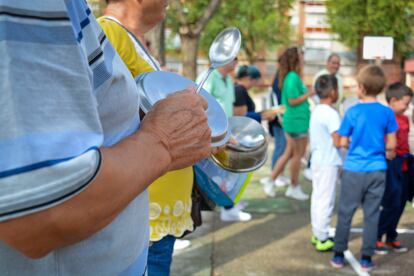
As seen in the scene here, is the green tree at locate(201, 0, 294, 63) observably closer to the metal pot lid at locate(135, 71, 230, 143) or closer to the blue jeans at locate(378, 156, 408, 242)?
the blue jeans at locate(378, 156, 408, 242)

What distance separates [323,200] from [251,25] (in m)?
29.6

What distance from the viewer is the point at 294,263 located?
13.9 feet

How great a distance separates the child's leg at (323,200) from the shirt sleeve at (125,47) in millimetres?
3033

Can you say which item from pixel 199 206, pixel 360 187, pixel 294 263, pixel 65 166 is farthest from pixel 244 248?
pixel 65 166

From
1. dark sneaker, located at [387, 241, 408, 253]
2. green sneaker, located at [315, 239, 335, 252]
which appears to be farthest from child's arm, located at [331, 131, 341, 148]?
dark sneaker, located at [387, 241, 408, 253]

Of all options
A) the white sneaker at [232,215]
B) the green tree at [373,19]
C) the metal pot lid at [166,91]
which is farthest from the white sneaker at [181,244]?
the green tree at [373,19]

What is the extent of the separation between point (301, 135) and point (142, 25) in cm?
475

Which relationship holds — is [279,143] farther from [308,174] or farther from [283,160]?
[308,174]

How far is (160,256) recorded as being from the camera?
2131 mm

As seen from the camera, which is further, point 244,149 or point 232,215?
point 232,215

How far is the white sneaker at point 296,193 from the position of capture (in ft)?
20.7

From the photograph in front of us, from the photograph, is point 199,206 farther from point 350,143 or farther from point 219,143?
point 350,143

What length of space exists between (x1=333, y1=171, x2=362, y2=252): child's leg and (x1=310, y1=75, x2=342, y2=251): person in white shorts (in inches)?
12.5

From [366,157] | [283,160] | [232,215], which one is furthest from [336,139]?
[283,160]
